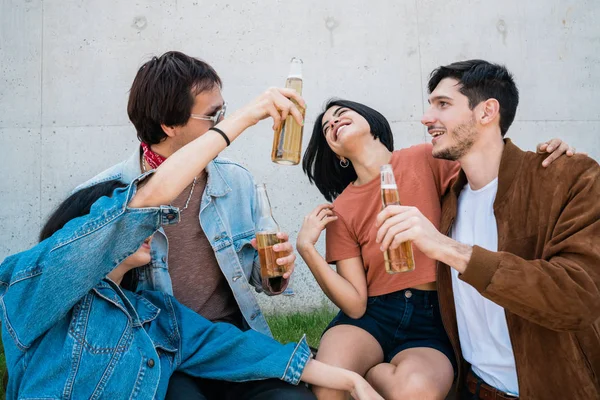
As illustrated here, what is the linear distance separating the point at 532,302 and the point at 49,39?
3.64m

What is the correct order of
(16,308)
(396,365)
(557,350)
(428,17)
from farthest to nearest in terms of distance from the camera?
(428,17) < (396,365) < (557,350) < (16,308)

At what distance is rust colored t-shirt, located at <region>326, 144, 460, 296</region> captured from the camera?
2.55m

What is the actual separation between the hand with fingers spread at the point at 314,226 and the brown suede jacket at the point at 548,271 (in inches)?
28.9

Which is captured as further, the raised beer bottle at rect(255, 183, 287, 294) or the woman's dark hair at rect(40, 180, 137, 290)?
the raised beer bottle at rect(255, 183, 287, 294)

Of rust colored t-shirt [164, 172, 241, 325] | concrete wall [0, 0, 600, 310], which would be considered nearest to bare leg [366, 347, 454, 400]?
rust colored t-shirt [164, 172, 241, 325]

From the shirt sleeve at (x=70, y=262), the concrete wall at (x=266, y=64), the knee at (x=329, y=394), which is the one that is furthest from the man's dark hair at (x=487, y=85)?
the concrete wall at (x=266, y=64)

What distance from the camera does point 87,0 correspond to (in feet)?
13.9

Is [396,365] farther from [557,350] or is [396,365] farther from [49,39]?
[49,39]

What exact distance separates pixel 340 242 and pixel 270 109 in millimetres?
832

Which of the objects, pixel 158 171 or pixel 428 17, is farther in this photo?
pixel 428 17

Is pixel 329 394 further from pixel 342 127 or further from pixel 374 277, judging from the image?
pixel 342 127

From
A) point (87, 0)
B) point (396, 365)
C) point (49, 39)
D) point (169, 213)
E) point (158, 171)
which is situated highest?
point (87, 0)

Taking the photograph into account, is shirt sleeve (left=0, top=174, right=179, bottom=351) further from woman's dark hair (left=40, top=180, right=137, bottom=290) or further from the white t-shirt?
the white t-shirt

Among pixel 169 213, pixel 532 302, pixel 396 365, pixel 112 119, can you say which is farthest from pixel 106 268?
pixel 112 119
